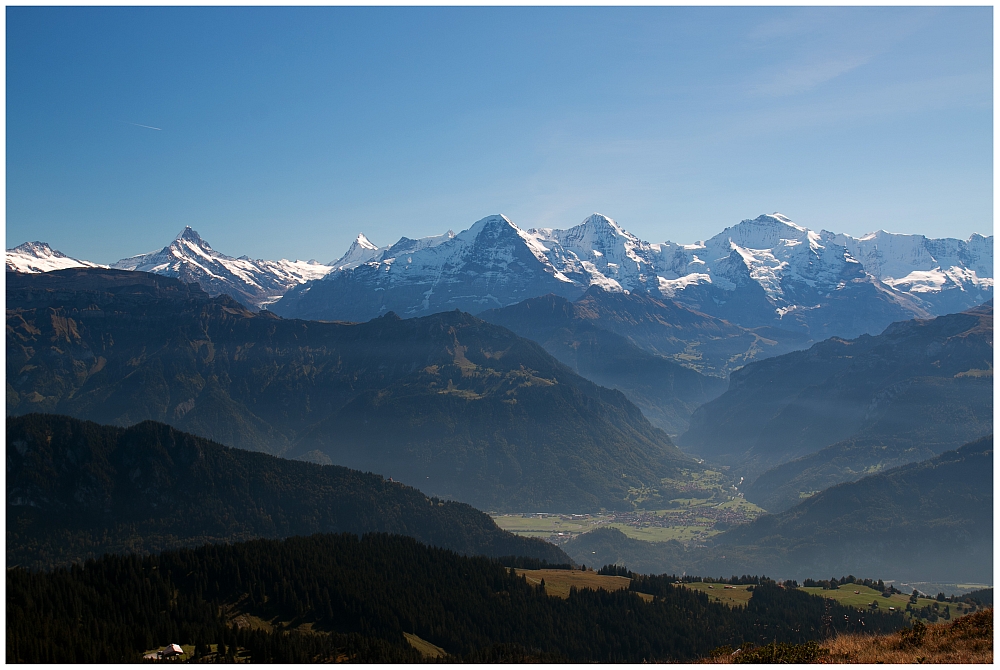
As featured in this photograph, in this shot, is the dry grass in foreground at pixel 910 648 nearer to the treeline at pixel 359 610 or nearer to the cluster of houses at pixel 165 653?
the treeline at pixel 359 610

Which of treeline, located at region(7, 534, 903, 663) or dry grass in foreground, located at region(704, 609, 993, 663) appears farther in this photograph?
treeline, located at region(7, 534, 903, 663)

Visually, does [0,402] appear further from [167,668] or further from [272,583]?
[272,583]

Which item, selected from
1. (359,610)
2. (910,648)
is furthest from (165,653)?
(910,648)

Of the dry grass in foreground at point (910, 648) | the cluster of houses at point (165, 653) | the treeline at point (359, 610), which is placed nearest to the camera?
the dry grass in foreground at point (910, 648)

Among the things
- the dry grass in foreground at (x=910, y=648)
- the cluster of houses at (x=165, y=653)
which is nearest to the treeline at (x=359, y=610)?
the cluster of houses at (x=165, y=653)

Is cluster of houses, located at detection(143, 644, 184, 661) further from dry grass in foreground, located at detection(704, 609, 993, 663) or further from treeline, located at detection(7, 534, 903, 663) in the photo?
dry grass in foreground, located at detection(704, 609, 993, 663)

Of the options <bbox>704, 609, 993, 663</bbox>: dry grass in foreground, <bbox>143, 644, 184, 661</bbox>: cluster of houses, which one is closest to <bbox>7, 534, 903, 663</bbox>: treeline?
<bbox>143, 644, 184, 661</bbox>: cluster of houses
